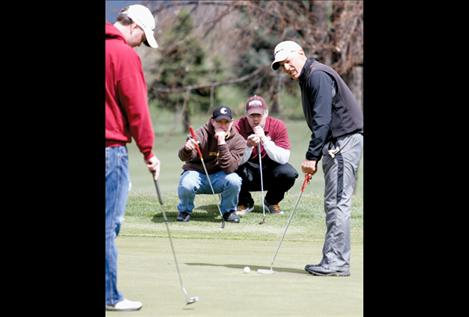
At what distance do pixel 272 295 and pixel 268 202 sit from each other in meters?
4.32

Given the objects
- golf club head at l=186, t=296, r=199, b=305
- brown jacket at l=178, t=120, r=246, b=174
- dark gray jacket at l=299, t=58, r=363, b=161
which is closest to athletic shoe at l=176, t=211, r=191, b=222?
brown jacket at l=178, t=120, r=246, b=174

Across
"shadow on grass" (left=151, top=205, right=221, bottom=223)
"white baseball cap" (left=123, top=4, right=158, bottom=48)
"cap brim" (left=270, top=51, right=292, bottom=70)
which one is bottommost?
"shadow on grass" (left=151, top=205, right=221, bottom=223)

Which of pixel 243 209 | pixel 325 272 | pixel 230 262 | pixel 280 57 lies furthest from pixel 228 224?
pixel 280 57

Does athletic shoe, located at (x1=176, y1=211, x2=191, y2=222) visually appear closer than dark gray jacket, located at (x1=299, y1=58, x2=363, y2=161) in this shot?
No

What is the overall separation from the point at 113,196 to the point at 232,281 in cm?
149

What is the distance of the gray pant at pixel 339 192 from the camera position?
655cm

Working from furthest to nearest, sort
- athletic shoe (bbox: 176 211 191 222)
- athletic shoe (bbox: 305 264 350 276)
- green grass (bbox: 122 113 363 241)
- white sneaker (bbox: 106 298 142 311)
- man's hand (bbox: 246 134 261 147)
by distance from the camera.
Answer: athletic shoe (bbox: 176 211 191 222)
man's hand (bbox: 246 134 261 147)
green grass (bbox: 122 113 363 241)
athletic shoe (bbox: 305 264 350 276)
white sneaker (bbox: 106 298 142 311)

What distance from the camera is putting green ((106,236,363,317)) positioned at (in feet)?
18.1

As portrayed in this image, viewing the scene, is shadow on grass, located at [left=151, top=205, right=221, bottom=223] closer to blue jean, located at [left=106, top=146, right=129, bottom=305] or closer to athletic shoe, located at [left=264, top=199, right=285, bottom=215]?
athletic shoe, located at [left=264, top=199, right=285, bottom=215]

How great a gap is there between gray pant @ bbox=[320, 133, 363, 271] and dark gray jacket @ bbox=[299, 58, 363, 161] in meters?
0.08
